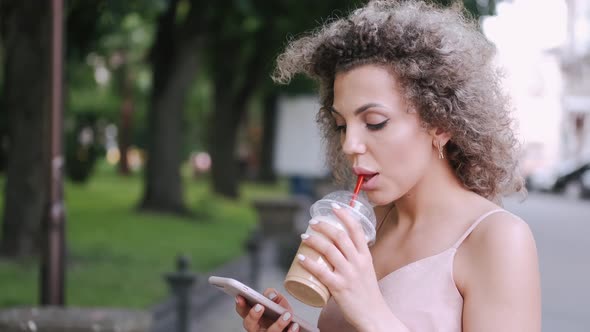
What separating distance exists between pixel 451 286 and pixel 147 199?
14937 mm

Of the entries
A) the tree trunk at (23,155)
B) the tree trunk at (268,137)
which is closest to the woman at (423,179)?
the tree trunk at (23,155)

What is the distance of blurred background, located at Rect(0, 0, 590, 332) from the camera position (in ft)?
21.2

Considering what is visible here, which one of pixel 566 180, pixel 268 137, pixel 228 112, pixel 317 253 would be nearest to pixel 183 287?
pixel 317 253

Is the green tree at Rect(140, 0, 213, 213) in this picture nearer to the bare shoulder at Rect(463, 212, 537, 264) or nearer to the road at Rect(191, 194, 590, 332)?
the road at Rect(191, 194, 590, 332)

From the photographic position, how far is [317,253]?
1.91 metres

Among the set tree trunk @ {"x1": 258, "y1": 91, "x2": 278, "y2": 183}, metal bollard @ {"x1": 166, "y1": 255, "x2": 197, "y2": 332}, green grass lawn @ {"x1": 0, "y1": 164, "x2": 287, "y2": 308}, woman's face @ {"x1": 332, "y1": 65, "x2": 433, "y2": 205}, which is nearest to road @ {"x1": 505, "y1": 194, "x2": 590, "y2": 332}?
woman's face @ {"x1": 332, "y1": 65, "x2": 433, "y2": 205}

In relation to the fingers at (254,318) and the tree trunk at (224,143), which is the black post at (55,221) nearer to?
the fingers at (254,318)

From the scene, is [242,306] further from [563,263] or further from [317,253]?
[563,263]

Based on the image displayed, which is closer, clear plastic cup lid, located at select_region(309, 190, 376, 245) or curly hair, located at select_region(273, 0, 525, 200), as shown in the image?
clear plastic cup lid, located at select_region(309, 190, 376, 245)

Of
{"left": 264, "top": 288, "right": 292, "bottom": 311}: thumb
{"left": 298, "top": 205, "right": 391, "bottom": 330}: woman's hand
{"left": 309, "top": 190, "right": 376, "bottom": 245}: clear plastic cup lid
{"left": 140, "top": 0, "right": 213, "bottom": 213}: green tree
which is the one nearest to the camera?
{"left": 298, "top": 205, "right": 391, "bottom": 330}: woman's hand

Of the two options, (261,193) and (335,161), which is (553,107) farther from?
(335,161)

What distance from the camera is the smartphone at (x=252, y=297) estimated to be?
1.99m

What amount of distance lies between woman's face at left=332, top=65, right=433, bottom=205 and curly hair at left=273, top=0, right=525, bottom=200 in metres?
0.03

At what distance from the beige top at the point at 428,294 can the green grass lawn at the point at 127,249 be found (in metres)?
6.42
